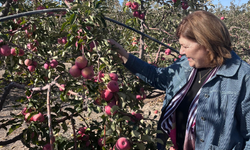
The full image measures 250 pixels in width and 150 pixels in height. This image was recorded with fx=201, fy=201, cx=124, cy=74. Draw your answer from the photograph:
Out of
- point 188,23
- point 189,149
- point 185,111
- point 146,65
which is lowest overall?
point 189,149

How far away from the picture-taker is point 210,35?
1.50 metres

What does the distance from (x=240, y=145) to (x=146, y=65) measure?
1.04 metres

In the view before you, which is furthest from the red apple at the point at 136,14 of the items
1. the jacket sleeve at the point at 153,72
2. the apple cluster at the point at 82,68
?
the apple cluster at the point at 82,68

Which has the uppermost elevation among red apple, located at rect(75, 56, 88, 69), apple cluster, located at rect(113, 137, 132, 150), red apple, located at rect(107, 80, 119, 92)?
red apple, located at rect(75, 56, 88, 69)

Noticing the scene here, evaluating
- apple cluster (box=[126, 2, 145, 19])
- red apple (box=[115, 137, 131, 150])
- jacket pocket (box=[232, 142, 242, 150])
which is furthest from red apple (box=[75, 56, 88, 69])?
apple cluster (box=[126, 2, 145, 19])

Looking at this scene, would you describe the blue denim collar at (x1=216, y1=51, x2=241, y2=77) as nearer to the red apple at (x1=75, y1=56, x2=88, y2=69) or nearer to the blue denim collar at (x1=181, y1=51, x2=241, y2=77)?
the blue denim collar at (x1=181, y1=51, x2=241, y2=77)

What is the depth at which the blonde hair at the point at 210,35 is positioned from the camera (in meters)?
1.50

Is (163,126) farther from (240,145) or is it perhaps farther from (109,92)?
(109,92)

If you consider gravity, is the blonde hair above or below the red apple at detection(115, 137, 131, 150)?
above

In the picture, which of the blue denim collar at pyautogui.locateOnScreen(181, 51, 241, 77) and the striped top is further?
the striped top

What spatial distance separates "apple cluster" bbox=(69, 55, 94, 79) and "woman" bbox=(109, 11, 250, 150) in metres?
0.27

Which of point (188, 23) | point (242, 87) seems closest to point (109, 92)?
point (188, 23)

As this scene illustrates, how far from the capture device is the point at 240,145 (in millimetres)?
1547

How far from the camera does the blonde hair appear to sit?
150cm
